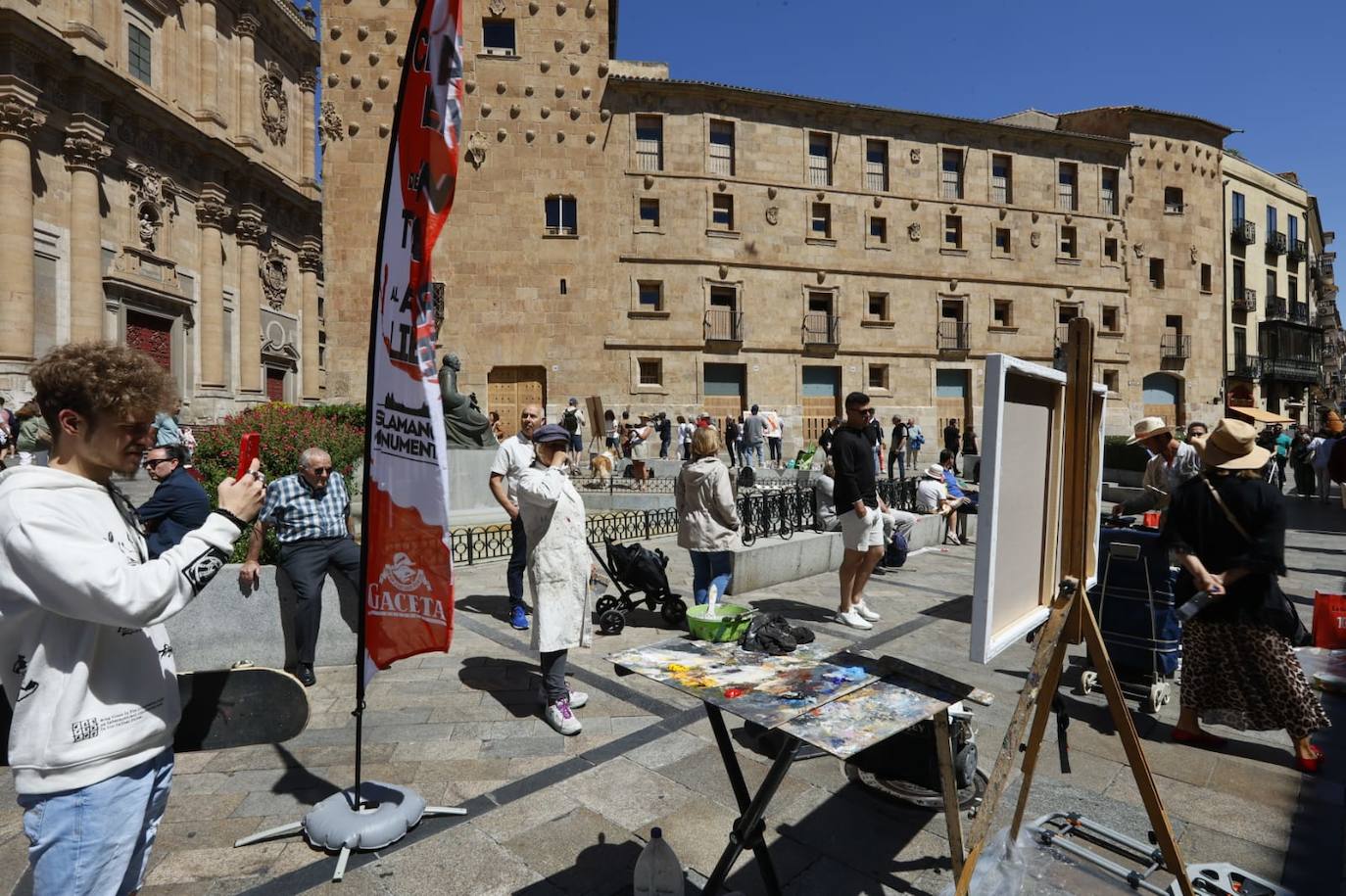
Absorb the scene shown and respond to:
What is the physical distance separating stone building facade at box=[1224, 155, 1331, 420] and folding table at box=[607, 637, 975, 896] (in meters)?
43.1

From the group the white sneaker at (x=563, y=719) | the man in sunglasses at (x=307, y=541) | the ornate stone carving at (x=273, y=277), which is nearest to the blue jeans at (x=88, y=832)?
the white sneaker at (x=563, y=719)

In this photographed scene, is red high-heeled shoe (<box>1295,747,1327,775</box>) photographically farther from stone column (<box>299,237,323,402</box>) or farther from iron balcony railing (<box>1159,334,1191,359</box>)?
stone column (<box>299,237,323,402</box>)

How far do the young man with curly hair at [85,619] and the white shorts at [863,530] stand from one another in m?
5.33

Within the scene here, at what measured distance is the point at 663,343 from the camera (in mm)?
26453

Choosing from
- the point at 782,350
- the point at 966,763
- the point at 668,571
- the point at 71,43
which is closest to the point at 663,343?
the point at 782,350

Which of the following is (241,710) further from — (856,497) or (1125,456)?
(1125,456)

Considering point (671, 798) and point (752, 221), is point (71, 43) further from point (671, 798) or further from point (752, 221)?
point (671, 798)

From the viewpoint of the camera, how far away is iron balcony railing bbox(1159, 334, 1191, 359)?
3297 cm

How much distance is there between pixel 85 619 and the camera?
1.71 meters

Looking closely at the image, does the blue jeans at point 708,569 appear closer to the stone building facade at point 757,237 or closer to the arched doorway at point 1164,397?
the stone building facade at point 757,237

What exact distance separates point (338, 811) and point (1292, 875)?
4.16 metres

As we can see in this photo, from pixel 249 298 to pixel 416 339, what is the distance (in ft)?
111

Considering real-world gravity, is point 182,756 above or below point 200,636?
below

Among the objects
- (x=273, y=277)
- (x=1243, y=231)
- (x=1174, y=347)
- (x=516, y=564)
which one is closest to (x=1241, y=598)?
(x=516, y=564)
